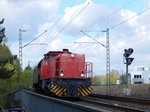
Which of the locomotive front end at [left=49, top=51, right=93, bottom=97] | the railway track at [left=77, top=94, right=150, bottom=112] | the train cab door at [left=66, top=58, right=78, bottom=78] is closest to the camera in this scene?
the railway track at [left=77, top=94, right=150, bottom=112]

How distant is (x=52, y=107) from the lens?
960 centimetres

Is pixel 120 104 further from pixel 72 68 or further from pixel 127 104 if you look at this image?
pixel 72 68

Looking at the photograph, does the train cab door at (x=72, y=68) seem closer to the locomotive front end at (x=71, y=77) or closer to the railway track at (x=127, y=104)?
the locomotive front end at (x=71, y=77)

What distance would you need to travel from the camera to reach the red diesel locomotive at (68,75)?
19.3 m

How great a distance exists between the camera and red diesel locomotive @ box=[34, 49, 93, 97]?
19266 mm

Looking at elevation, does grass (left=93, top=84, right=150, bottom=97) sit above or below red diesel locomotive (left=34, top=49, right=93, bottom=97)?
below

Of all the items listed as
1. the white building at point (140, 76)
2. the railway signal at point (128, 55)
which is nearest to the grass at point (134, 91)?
the railway signal at point (128, 55)

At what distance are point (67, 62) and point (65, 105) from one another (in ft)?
42.3

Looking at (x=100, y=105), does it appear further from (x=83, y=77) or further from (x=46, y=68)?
(x=46, y=68)

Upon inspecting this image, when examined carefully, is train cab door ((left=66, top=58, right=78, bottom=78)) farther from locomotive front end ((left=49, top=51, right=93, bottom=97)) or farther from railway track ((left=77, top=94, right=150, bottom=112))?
railway track ((left=77, top=94, right=150, bottom=112))

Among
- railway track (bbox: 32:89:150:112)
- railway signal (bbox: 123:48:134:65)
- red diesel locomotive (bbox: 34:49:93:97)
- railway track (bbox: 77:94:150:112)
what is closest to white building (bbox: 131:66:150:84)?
railway signal (bbox: 123:48:134:65)

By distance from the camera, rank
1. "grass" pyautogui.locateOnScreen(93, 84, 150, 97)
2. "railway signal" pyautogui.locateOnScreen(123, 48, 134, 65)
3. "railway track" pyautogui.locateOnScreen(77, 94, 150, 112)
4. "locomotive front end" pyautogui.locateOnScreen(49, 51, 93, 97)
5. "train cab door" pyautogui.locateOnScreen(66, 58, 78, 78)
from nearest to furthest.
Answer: "railway track" pyautogui.locateOnScreen(77, 94, 150, 112)
"locomotive front end" pyautogui.locateOnScreen(49, 51, 93, 97)
"train cab door" pyautogui.locateOnScreen(66, 58, 78, 78)
"railway signal" pyautogui.locateOnScreen(123, 48, 134, 65)
"grass" pyautogui.locateOnScreen(93, 84, 150, 97)

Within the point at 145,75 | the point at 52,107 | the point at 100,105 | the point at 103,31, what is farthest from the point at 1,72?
the point at 145,75

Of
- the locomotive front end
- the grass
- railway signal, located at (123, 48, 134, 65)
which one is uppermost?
railway signal, located at (123, 48, 134, 65)
